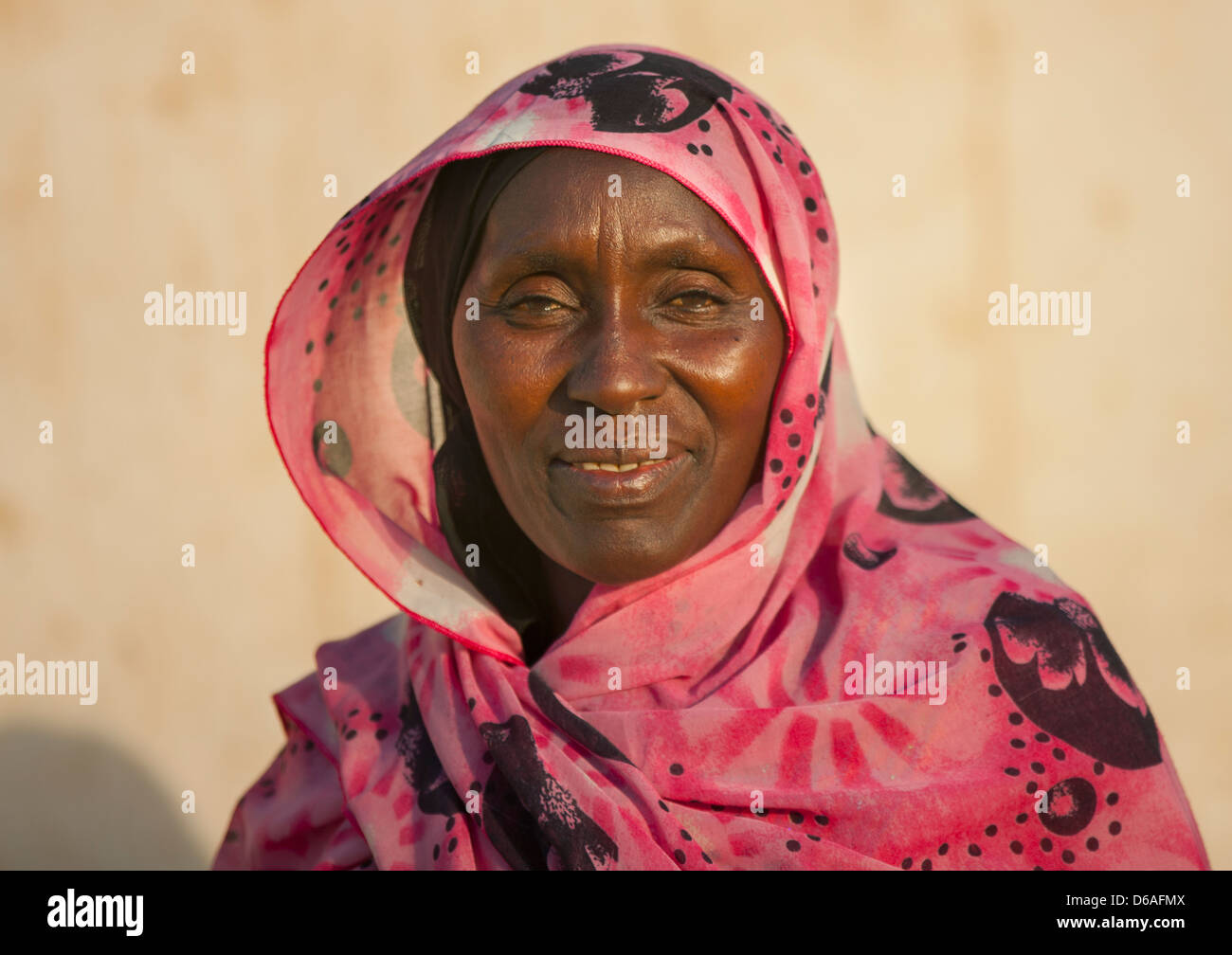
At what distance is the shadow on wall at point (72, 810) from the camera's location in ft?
16.2

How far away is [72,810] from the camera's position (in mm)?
4957

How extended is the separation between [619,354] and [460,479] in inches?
21.5

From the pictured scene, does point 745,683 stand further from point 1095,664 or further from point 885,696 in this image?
point 1095,664

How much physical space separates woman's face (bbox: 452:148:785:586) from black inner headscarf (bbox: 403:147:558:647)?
22 cm

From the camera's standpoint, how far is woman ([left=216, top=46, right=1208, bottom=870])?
1743mm

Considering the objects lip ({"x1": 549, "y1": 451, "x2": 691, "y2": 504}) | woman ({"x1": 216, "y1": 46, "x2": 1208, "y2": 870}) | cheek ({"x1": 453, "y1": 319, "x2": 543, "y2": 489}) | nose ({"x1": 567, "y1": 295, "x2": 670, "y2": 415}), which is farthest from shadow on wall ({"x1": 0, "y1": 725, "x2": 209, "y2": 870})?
nose ({"x1": 567, "y1": 295, "x2": 670, "y2": 415})

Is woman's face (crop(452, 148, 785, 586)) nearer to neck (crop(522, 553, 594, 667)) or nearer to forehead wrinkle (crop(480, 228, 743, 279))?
forehead wrinkle (crop(480, 228, 743, 279))

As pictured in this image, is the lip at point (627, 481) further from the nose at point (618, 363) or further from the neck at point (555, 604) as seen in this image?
the neck at point (555, 604)

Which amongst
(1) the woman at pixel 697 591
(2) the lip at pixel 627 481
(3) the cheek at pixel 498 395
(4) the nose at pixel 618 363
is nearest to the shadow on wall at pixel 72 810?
(1) the woman at pixel 697 591

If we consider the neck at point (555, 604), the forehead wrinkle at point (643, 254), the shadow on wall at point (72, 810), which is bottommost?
the shadow on wall at point (72, 810)

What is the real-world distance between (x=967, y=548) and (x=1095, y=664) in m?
0.28

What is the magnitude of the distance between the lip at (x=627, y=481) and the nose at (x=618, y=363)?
98mm

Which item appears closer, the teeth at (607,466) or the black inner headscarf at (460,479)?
the teeth at (607,466)

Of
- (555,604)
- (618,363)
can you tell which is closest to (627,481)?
(618,363)
